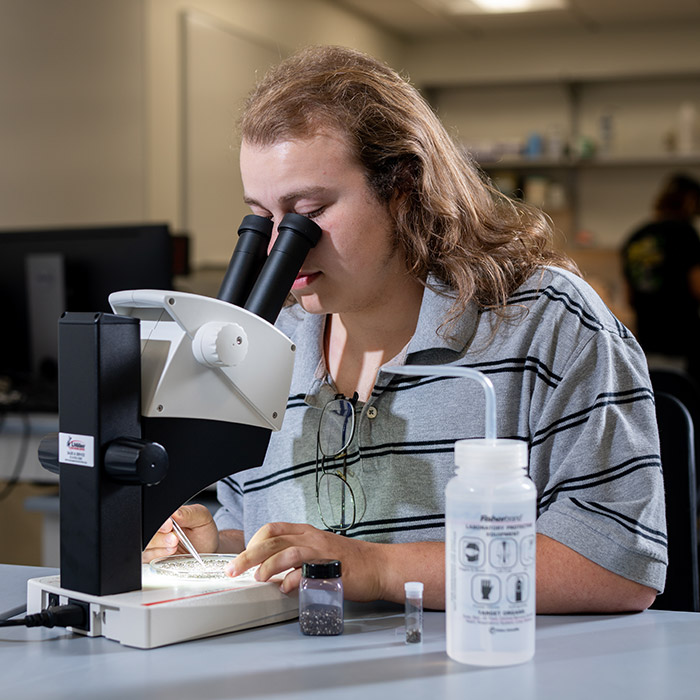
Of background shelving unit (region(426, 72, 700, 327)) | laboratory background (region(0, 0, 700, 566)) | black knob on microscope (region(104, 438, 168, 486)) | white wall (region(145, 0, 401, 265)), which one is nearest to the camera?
black knob on microscope (region(104, 438, 168, 486))

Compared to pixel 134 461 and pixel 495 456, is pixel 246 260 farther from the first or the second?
pixel 495 456

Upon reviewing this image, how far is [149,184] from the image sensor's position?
3.92 metres

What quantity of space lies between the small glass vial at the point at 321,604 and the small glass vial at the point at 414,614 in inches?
2.4

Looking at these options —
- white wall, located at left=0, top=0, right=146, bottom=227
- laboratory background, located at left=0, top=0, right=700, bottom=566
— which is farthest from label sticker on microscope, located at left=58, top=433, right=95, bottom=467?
white wall, located at left=0, top=0, right=146, bottom=227

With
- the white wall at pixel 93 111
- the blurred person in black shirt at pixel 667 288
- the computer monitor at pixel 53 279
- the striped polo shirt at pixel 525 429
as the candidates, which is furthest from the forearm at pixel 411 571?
the blurred person in black shirt at pixel 667 288

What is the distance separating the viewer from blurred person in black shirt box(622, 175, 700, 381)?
4.32 metres

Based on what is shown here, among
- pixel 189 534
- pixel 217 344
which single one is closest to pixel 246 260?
pixel 217 344

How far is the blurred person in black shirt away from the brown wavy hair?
3265 millimetres

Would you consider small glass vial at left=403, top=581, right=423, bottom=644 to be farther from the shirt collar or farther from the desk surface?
the shirt collar

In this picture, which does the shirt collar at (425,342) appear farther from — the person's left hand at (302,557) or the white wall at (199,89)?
the white wall at (199,89)

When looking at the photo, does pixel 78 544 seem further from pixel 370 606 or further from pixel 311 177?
pixel 311 177

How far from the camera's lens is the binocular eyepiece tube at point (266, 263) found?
985 millimetres

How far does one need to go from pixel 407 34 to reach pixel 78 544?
5637 mm

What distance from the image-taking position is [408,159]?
1.18 metres
